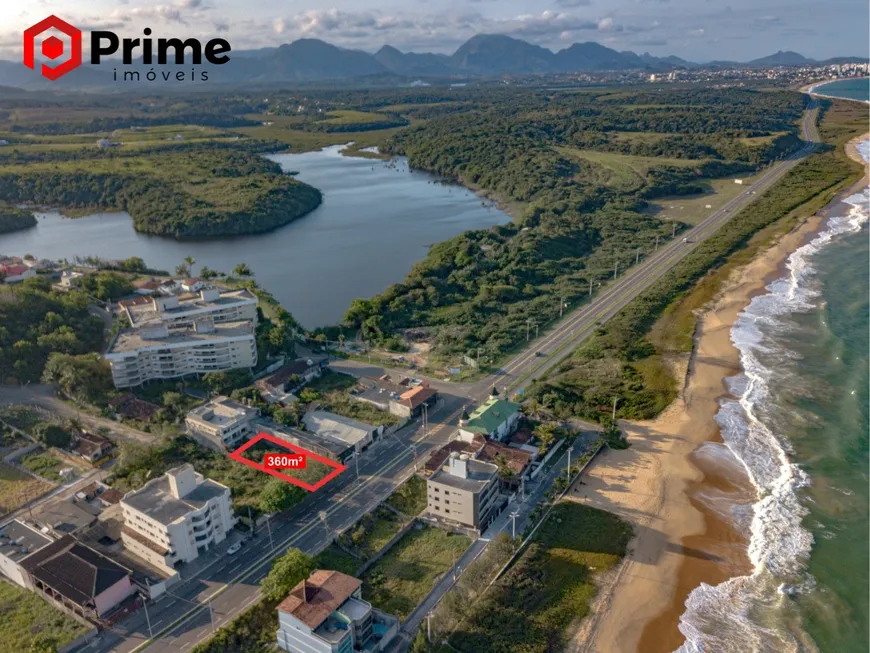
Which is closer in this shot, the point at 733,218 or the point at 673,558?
the point at 673,558

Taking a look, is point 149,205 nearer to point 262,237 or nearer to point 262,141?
point 262,237

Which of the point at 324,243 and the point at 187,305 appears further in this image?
the point at 324,243

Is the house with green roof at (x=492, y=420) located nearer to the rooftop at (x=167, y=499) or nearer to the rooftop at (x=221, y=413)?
the rooftop at (x=221, y=413)

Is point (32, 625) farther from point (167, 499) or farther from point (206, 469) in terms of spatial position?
point (206, 469)

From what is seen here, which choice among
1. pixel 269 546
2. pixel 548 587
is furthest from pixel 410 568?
pixel 269 546

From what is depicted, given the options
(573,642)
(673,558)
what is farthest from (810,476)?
(573,642)

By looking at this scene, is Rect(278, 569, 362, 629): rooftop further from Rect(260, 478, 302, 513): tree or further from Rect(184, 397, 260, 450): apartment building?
Rect(184, 397, 260, 450): apartment building
